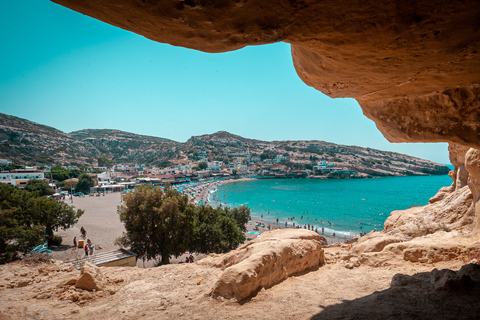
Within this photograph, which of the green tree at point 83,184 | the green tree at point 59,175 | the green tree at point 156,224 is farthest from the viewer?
the green tree at point 59,175

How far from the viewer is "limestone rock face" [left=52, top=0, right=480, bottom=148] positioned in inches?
80.2

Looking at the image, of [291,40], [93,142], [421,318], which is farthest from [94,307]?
[93,142]

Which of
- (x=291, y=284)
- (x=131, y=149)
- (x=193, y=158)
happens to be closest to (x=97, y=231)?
(x=291, y=284)

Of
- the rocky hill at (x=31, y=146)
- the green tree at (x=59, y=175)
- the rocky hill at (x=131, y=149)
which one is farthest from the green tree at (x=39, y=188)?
the rocky hill at (x=131, y=149)

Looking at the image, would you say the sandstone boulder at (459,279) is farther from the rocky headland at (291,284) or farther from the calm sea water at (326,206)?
the calm sea water at (326,206)

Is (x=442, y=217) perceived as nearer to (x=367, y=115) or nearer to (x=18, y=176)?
(x=367, y=115)

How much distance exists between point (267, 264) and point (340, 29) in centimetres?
560

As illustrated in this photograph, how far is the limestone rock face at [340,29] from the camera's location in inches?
80.2

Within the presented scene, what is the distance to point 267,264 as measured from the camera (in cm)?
634

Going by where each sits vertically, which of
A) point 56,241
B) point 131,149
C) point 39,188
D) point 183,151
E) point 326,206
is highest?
point 131,149

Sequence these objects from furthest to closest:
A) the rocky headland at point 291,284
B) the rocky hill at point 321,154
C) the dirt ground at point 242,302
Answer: the rocky hill at point 321,154 → the rocky headland at point 291,284 → the dirt ground at point 242,302

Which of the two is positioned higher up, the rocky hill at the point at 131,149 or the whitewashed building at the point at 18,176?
the rocky hill at the point at 131,149

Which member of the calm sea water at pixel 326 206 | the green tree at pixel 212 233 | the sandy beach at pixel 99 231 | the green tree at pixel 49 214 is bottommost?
the calm sea water at pixel 326 206

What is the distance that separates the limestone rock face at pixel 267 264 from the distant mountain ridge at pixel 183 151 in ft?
391
